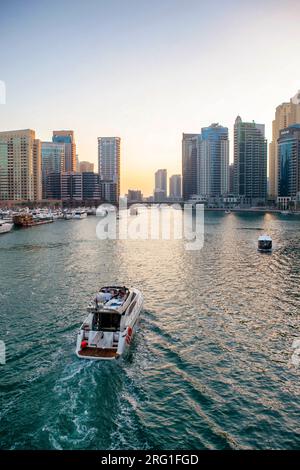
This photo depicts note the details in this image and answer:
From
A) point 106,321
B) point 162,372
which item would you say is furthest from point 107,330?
point 162,372

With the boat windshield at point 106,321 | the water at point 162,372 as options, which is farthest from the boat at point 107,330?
the water at point 162,372

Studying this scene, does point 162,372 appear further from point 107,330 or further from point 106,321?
point 106,321

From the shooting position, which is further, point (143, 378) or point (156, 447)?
point (143, 378)

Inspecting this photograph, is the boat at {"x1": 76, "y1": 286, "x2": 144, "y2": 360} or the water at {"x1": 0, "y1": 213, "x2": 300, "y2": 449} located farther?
the boat at {"x1": 76, "y1": 286, "x2": 144, "y2": 360}

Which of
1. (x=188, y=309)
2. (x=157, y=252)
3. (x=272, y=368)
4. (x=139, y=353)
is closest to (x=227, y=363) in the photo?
(x=272, y=368)

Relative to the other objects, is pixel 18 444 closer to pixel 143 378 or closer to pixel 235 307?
pixel 143 378

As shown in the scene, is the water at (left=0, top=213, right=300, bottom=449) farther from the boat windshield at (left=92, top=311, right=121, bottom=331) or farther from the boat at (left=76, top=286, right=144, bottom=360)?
the boat windshield at (left=92, top=311, right=121, bottom=331)

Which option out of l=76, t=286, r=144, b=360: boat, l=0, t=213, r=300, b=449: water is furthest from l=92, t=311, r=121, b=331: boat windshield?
l=0, t=213, r=300, b=449: water
